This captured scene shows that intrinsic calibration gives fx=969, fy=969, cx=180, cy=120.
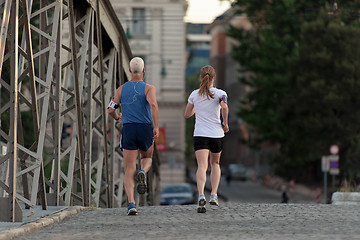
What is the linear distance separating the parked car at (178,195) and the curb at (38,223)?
100 ft

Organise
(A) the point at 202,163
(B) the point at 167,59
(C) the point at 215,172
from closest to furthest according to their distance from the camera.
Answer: (A) the point at 202,163 → (C) the point at 215,172 → (B) the point at 167,59

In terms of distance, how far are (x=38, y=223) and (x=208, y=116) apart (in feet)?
9.59

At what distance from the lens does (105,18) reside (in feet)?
55.8

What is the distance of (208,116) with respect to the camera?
39.8 feet

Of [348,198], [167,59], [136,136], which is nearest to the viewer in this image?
[136,136]

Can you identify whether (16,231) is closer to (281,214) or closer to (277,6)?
(281,214)

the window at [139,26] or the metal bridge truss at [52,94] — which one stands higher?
the window at [139,26]

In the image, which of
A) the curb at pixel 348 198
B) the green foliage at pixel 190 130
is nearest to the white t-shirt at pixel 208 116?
the curb at pixel 348 198

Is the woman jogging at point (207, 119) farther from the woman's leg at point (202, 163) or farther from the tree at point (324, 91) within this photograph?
the tree at point (324, 91)

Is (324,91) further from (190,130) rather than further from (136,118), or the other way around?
(190,130)

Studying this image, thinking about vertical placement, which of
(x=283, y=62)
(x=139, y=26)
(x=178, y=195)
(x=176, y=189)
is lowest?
(x=178, y=195)

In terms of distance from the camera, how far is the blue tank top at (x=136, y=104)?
1148cm

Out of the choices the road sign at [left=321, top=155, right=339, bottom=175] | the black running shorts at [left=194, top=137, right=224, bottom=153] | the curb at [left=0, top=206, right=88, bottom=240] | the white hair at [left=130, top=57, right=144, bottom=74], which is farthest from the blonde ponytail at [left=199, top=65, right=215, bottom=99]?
the road sign at [left=321, top=155, right=339, bottom=175]

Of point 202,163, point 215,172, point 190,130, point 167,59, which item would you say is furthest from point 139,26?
point 202,163
